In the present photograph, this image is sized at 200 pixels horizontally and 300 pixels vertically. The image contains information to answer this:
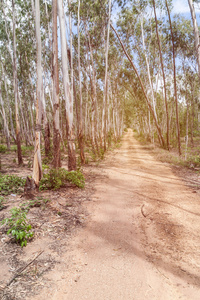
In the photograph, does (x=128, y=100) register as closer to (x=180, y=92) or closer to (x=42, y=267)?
(x=180, y=92)

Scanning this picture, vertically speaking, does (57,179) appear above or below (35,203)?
above

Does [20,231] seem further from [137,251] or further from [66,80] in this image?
[66,80]

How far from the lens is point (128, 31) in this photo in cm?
1970

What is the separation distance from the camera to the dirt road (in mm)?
2434

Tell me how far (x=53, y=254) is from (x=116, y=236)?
1.11 m

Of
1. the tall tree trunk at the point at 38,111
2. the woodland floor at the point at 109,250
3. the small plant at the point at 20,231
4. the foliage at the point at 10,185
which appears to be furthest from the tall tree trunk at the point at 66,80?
the small plant at the point at 20,231

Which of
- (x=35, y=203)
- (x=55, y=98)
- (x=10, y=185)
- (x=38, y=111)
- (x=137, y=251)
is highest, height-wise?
(x=55, y=98)

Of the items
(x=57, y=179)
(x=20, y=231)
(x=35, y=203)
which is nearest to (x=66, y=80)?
(x=57, y=179)

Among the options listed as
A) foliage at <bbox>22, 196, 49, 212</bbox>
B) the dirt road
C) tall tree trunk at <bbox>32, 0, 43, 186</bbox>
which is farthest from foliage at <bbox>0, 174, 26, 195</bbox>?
the dirt road

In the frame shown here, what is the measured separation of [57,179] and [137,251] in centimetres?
344

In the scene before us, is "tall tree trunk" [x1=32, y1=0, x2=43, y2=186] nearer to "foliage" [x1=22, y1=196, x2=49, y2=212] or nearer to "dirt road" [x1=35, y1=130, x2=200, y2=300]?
"foliage" [x1=22, y1=196, x2=49, y2=212]

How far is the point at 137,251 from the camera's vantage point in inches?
126

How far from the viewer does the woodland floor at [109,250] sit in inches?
96.0

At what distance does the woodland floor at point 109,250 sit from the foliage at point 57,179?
0.89 ft
